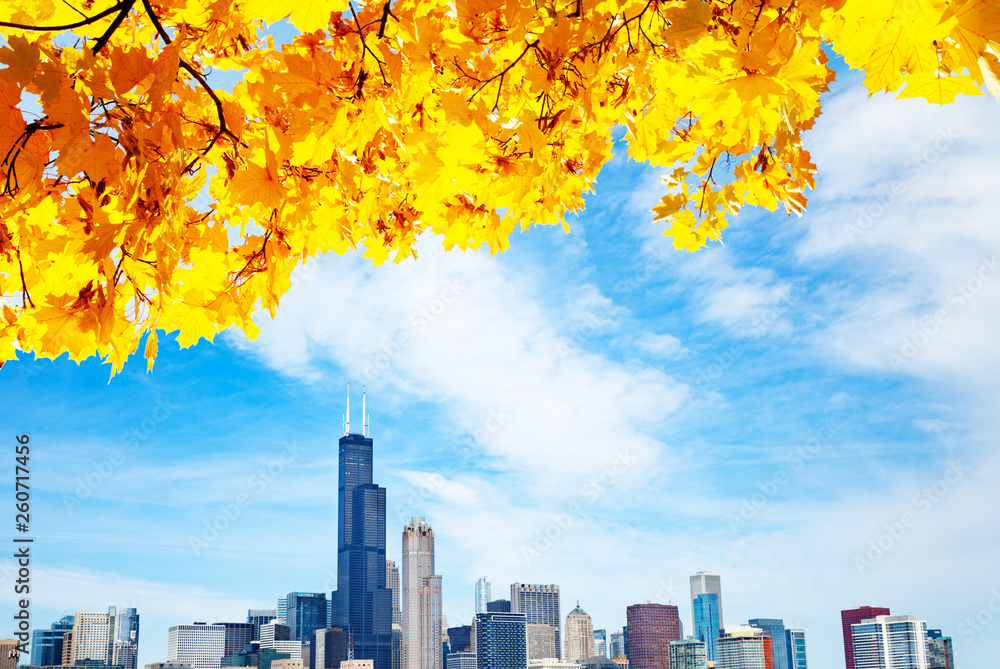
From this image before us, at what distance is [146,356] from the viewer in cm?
119

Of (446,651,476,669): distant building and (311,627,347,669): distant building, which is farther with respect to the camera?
(446,651,476,669): distant building

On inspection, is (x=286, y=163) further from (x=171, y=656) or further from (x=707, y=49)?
(x=171, y=656)

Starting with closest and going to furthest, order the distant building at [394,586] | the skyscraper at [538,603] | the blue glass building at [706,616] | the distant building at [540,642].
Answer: the distant building at [540,642], the skyscraper at [538,603], the blue glass building at [706,616], the distant building at [394,586]

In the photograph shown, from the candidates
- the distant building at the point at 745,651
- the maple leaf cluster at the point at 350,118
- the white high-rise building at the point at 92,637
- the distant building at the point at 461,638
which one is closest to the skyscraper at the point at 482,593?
the distant building at the point at 461,638

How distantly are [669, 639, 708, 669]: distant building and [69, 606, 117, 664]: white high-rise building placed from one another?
156 ft

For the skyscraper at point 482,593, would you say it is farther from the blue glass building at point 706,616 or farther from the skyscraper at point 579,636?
the blue glass building at point 706,616

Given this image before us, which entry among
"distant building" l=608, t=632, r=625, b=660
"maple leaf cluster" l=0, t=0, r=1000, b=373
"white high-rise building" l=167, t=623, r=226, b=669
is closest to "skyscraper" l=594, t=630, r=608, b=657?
"distant building" l=608, t=632, r=625, b=660

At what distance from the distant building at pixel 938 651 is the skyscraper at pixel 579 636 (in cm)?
2978

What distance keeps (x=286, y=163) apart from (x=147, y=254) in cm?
35

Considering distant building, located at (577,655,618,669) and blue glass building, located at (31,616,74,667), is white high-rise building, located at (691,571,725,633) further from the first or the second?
blue glass building, located at (31,616,74,667)

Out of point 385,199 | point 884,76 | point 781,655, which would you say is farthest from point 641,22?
point 781,655

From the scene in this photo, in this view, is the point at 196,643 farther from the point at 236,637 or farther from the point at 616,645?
the point at 616,645

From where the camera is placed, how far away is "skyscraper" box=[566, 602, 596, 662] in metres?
70.0

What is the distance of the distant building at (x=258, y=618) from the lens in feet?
244
